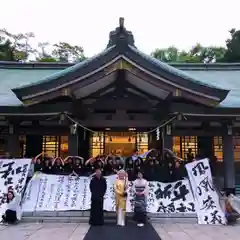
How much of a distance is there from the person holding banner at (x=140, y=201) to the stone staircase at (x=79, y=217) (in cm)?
47

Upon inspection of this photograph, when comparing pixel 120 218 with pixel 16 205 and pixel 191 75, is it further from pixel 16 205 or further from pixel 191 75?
pixel 191 75

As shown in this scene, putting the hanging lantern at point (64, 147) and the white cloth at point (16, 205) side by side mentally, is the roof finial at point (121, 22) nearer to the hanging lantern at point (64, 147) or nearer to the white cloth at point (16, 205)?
the white cloth at point (16, 205)

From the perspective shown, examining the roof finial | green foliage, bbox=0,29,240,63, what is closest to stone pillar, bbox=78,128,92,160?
the roof finial

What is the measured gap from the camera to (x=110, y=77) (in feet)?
32.5

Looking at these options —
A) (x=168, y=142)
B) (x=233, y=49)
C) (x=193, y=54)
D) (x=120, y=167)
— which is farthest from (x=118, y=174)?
(x=193, y=54)

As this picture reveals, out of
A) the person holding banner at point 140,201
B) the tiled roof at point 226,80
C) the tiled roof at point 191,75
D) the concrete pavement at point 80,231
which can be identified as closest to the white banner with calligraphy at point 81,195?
→ the person holding banner at point 140,201

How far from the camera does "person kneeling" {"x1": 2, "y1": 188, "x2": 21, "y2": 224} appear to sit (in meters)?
8.10

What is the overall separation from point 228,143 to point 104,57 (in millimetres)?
5401

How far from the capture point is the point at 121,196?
26.6 ft

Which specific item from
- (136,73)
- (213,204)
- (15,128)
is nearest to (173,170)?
(213,204)

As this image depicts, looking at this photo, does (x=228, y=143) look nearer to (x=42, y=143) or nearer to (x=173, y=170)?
(x=173, y=170)

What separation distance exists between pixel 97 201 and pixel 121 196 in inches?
24.3

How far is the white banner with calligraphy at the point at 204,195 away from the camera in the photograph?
833 cm

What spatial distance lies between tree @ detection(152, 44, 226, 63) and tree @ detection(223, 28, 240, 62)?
11.6 ft
